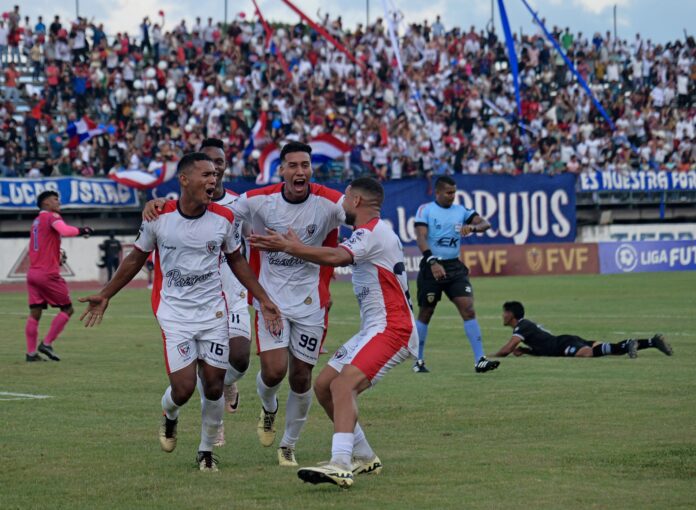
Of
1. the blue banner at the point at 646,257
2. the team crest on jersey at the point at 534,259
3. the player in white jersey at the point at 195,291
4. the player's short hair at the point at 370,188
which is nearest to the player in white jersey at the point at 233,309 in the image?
the player in white jersey at the point at 195,291

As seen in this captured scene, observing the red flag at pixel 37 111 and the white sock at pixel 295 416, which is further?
the red flag at pixel 37 111

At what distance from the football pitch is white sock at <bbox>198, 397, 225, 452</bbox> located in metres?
0.19

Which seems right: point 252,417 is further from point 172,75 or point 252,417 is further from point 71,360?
point 172,75

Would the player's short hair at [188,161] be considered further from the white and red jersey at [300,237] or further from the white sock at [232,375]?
the white sock at [232,375]

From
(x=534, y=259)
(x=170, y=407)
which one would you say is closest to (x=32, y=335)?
(x=170, y=407)

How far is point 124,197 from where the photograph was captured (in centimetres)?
3812

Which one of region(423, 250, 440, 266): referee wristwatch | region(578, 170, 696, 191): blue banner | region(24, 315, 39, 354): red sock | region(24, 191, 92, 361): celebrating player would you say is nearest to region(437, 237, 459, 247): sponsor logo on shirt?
region(423, 250, 440, 266): referee wristwatch

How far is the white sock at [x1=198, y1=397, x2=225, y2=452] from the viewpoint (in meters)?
9.25

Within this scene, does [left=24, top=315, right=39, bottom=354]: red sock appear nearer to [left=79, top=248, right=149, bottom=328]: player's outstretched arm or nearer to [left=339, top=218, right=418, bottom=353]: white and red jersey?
[left=79, top=248, right=149, bottom=328]: player's outstretched arm

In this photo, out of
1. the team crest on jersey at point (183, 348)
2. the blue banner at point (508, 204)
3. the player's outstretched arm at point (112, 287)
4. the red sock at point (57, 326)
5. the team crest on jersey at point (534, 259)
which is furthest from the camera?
the blue banner at point (508, 204)

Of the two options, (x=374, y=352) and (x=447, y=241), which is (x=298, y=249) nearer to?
(x=374, y=352)

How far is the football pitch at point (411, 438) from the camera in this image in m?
8.09

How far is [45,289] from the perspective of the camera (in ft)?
59.1

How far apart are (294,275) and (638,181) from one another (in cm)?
3749
